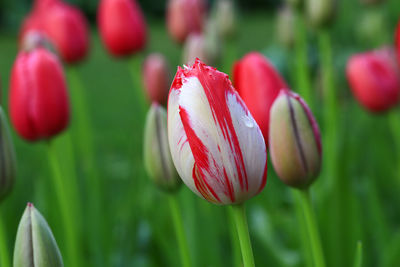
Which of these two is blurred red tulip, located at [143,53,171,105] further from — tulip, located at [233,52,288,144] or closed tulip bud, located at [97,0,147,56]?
tulip, located at [233,52,288,144]

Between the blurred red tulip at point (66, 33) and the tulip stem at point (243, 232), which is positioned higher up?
the blurred red tulip at point (66, 33)

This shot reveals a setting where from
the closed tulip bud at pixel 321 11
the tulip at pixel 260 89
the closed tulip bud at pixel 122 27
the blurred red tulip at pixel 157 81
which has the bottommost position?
the tulip at pixel 260 89

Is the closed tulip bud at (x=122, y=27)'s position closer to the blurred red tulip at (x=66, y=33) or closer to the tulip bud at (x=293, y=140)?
the blurred red tulip at (x=66, y=33)

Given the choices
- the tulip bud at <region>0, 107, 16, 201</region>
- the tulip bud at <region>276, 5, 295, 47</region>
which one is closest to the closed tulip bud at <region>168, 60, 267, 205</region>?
the tulip bud at <region>0, 107, 16, 201</region>

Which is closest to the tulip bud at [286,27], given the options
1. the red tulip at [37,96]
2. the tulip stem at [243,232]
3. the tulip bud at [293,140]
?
the red tulip at [37,96]

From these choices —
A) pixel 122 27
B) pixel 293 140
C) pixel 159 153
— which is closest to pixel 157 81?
pixel 122 27

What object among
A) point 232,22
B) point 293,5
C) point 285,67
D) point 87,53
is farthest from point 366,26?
point 87,53

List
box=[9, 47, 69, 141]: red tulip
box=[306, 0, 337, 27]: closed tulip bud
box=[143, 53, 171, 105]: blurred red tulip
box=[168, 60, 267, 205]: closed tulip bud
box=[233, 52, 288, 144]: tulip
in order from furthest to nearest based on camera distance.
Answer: box=[143, 53, 171, 105]: blurred red tulip
box=[306, 0, 337, 27]: closed tulip bud
box=[9, 47, 69, 141]: red tulip
box=[233, 52, 288, 144]: tulip
box=[168, 60, 267, 205]: closed tulip bud
